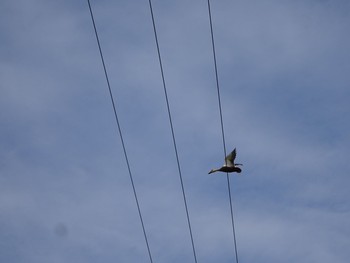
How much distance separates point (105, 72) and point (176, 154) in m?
3.01

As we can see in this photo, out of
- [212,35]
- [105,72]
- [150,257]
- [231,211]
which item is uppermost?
[212,35]

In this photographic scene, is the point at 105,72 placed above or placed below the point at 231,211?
above

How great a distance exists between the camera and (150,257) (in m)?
14.1

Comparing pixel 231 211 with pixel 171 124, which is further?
pixel 231 211

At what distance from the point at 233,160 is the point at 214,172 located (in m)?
0.83

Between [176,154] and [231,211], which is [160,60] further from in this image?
[231,211]

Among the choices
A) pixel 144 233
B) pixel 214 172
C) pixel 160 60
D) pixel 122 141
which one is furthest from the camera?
pixel 214 172

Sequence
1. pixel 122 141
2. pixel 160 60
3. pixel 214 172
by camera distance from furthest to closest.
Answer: pixel 214 172
pixel 122 141
pixel 160 60

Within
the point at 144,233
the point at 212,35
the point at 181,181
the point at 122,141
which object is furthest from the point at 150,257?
Result: the point at 212,35

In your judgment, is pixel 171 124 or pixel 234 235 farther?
pixel 234 235

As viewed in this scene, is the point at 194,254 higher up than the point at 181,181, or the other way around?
the point at 181,181

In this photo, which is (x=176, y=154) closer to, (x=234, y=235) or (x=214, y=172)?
(x=234, y=235)

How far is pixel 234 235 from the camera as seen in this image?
14.6 meters

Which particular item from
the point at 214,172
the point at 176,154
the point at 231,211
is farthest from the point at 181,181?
the point at 214,172
